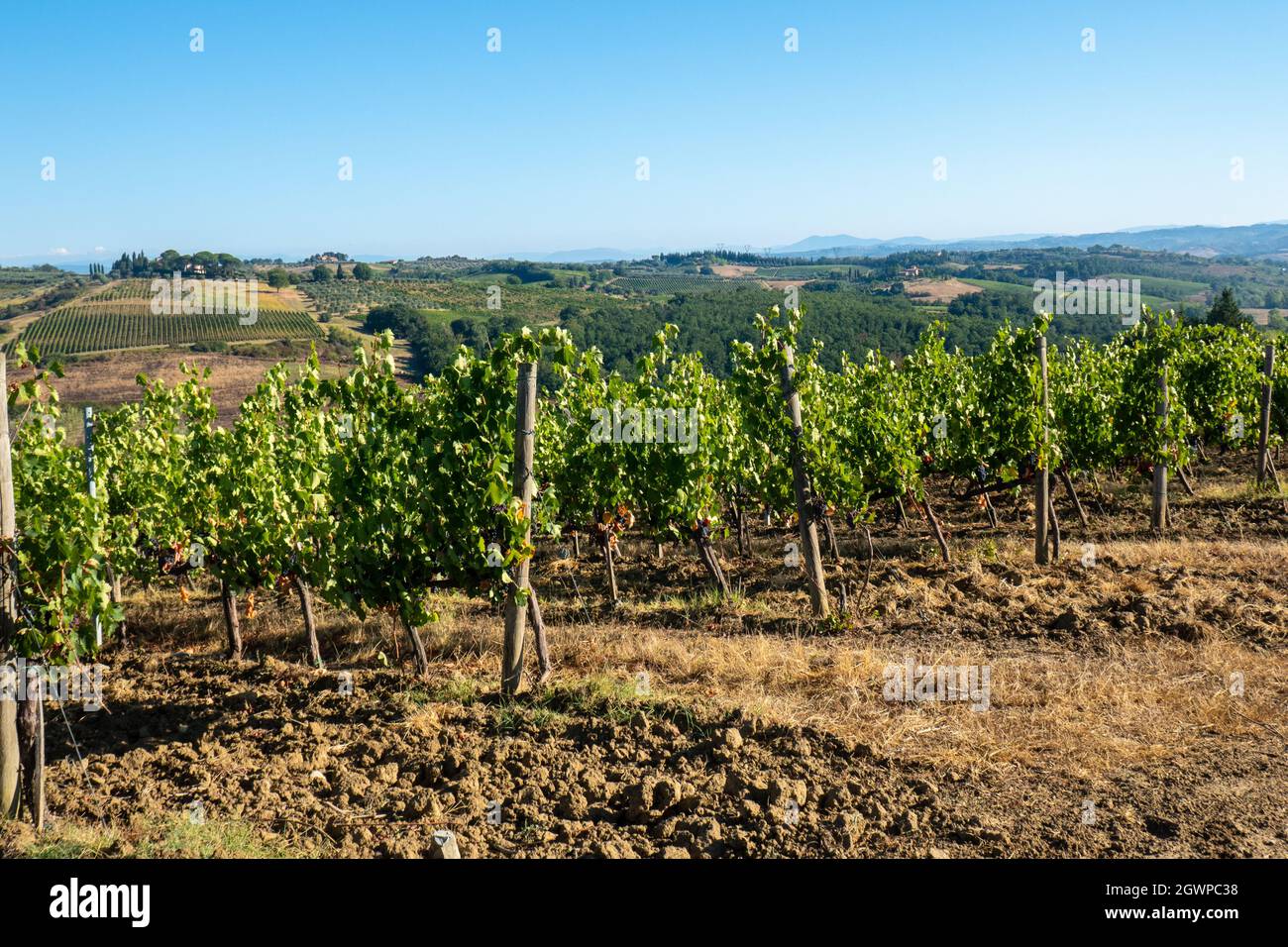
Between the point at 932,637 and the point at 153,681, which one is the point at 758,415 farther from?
the point at 153,681

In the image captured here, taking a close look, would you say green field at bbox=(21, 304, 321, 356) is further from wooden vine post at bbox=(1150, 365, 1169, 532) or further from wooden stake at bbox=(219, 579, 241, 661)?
wooden vine post at bbox=(1150, 365, 1169, 532)

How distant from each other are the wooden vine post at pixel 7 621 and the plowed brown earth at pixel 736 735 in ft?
1.22

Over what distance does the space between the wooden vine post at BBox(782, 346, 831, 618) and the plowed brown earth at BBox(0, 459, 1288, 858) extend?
408 mm

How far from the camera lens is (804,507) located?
34.6 ft

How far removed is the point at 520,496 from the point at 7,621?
3.55 meters

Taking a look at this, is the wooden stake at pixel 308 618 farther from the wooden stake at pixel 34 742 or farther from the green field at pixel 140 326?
the green field at pixel 140 326

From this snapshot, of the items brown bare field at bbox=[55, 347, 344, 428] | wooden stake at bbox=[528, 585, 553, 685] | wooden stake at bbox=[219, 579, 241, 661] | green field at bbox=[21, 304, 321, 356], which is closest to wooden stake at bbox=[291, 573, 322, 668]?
wooden stake at bbox=[219, 579, 241, 661]

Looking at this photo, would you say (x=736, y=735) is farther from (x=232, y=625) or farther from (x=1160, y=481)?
(x=1160, y=481)

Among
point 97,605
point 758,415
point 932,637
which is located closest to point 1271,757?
point 932,637

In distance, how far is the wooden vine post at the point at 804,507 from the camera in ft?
34.5

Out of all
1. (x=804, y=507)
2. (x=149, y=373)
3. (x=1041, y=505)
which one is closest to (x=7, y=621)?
(x=804, y=507)

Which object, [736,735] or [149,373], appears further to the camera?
[149,373]

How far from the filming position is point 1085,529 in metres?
14.8

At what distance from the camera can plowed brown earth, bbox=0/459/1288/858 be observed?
524 cm
